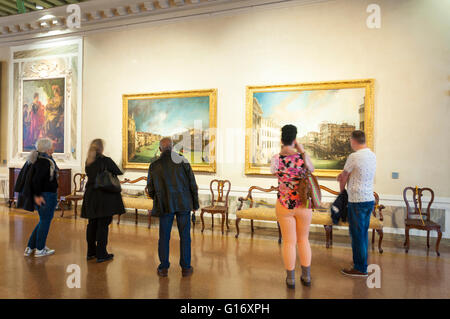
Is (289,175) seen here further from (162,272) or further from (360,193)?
(162,272)

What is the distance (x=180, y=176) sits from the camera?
4.48 metres

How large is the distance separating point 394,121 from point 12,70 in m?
11.2

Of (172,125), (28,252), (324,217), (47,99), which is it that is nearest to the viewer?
(28,252)

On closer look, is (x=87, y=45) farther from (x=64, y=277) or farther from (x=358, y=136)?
(x=358, y=136)

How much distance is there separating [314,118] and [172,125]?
11.5 ft

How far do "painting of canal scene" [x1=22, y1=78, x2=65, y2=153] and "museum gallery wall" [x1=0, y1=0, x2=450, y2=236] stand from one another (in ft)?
3.66

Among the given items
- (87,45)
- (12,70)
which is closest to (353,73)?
(87,45)

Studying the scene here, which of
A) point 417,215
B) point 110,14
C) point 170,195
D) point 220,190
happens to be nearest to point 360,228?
point 170,195

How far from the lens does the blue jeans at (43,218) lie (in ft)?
16.9

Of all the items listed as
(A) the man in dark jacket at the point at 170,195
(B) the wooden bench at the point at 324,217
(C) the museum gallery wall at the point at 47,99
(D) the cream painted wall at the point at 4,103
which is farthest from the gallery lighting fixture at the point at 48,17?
(A) the man in dark jacket at the point at 170,195

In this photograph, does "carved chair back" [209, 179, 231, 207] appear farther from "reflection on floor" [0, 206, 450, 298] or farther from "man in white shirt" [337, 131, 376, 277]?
"man in white shirt" [337, 131, 376, 277]

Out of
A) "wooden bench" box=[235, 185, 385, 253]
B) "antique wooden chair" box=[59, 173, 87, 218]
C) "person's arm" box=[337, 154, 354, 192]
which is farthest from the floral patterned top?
"antique wooden chair" box=[59, 173, 87, 218]

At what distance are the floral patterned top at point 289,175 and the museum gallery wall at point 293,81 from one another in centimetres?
365

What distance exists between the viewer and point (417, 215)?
673 centimetres
